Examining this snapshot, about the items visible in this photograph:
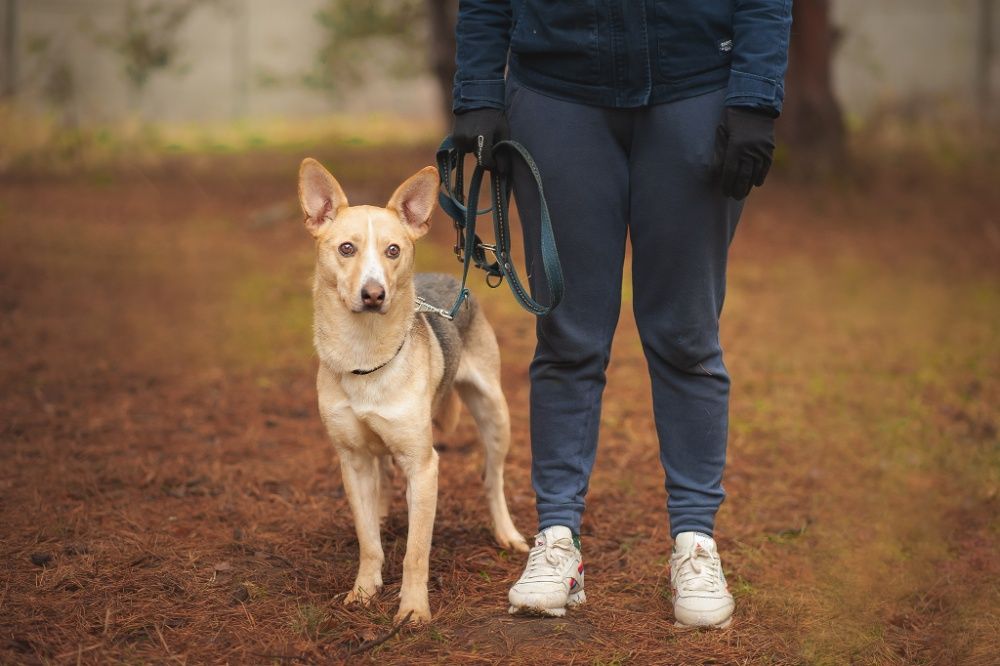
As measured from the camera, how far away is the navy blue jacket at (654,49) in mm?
3164

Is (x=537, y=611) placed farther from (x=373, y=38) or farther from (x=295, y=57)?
(x=295, y=57)

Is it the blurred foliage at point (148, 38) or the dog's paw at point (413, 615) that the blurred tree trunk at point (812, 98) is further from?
the dog's paw at point (413, 615)

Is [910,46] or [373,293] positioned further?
[910,46]

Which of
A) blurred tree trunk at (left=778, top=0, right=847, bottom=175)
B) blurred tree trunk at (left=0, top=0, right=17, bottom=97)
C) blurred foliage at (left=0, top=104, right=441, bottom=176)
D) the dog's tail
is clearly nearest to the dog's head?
the dog's tail

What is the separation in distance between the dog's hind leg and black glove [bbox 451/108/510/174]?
0.89 m

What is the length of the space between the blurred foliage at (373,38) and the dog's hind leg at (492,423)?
11145 millimetres

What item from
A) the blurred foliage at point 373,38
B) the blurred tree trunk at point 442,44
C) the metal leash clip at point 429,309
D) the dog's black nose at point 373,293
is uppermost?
the blurred foliage at point 373,38

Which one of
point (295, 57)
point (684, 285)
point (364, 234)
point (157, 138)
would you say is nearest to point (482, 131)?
point (364, 234)

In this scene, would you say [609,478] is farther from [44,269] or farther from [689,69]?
[44,269]

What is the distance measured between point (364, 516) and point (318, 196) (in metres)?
1.12

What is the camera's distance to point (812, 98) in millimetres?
11820

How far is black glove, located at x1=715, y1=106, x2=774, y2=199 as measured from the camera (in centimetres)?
313

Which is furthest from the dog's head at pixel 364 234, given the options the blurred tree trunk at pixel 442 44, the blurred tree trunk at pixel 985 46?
the blurred tree trunk at pixel 985 46

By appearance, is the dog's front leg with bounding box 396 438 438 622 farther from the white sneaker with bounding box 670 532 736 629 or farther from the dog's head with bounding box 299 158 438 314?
the white sneaker with bounding box 670 532 736 629
